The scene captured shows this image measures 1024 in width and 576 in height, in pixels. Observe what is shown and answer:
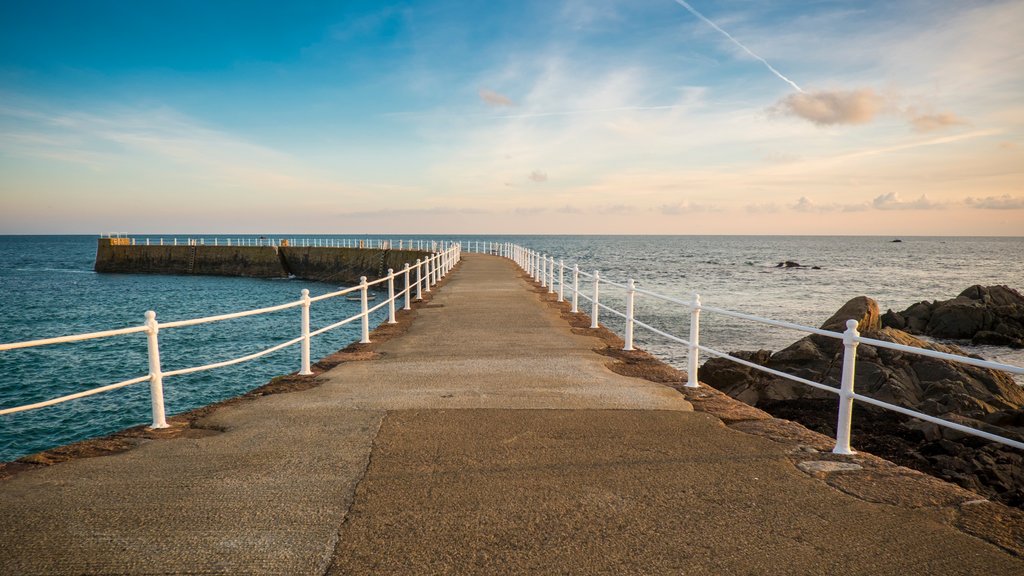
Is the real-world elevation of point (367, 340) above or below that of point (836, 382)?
above

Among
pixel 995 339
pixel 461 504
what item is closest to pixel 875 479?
pixel 461 504

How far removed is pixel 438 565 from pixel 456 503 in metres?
0.77

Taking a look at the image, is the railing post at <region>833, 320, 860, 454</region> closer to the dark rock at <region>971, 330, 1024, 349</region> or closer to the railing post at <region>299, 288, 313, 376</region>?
the railing post at <region>299, 288, 313, 376</region>

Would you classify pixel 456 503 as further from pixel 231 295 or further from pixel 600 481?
pixel 231 295

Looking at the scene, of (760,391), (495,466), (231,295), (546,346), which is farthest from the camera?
(231,295)

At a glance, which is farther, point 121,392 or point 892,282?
point 892,282

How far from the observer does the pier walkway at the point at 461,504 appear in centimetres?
327

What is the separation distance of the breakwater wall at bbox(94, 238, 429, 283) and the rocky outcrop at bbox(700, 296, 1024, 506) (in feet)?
136

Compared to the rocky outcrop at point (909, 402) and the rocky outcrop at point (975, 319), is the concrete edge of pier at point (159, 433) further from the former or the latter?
the rocky outcrop at point (975, 319)

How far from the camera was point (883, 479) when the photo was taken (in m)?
4.55

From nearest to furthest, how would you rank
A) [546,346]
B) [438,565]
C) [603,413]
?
[438,565]
[603,413]
[546,346]

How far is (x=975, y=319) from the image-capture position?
2492cm

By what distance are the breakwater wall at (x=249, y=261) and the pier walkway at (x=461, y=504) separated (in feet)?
159

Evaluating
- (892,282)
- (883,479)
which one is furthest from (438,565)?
(892,282)
